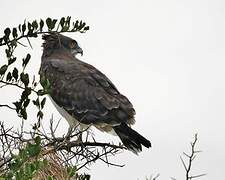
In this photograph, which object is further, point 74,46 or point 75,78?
point 74,46

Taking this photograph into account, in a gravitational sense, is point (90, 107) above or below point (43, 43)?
below

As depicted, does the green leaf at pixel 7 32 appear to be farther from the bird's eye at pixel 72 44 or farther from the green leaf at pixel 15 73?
the bird's eye at pixel 72 44

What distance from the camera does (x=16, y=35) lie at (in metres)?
4.83

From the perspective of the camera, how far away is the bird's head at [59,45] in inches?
445

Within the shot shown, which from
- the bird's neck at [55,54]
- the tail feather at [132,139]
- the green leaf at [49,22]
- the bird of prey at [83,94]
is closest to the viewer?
the green leaf at [49,22]

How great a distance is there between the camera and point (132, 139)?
8734 millimetres

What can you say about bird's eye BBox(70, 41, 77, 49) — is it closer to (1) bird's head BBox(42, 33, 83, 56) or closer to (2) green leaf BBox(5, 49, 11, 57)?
(1) bird's head BBox(42, 33, 83, 56)

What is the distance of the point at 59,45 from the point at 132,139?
3.20 metres

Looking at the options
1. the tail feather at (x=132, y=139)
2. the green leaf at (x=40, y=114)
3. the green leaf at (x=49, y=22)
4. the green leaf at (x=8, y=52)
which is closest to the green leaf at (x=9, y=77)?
the green leaf at (x=8, y=52)

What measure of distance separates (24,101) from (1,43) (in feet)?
1.97

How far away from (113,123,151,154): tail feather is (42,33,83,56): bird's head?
259 centimetres

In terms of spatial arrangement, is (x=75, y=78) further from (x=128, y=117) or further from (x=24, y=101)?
(x=24, y=101)

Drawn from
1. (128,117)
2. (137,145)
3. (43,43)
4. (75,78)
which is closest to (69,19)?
(137,145)

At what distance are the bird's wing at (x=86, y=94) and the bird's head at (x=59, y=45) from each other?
1.19 ft
